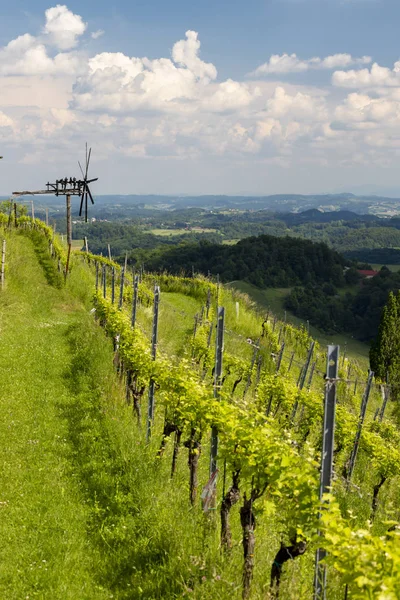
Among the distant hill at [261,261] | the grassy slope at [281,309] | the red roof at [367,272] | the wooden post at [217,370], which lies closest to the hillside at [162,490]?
the wooden post at [217,370]

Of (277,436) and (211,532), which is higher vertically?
(277,436)

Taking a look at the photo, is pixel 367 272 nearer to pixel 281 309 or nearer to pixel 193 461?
pixel 281 309

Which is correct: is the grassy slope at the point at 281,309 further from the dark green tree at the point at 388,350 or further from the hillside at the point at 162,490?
the hillside at the point at 162,490

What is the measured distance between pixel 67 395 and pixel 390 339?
131 feet

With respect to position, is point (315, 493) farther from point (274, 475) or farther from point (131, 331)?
point (131, 331)

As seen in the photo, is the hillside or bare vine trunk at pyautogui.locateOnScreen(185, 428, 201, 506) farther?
bare vine trunk at pyautogui.locateOnScreen(185, 428, 201, 506)

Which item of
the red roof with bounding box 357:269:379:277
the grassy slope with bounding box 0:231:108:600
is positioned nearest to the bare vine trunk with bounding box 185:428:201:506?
the grassy slope with bounding box 0:231:108:600

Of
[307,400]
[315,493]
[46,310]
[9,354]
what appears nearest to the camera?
[315,493]

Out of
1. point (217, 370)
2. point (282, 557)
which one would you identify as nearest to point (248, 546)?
point (282, 557)

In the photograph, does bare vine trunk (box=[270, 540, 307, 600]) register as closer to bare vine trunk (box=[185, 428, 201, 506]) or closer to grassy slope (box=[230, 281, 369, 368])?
bare vine trunk (box=[185, 428, 201, 506])

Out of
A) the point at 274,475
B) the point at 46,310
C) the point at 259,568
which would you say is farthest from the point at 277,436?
the point at 46,310

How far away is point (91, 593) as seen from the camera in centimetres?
628

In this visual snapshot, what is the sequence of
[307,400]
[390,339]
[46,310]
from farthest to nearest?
1. [390,339]
2. [46,310]
3. [307,400]

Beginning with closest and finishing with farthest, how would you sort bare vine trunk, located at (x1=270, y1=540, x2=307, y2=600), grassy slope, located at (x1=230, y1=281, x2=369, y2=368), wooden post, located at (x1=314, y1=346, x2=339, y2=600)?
wooden post, located at (x1=314, y1=346, x2=339, y2=600) < bare vine trunk, located at (x1=270, y1=540, x2=307, y2=600) < grassy slope, located at (x1=230, y1=281, x2=369, y2=368)
